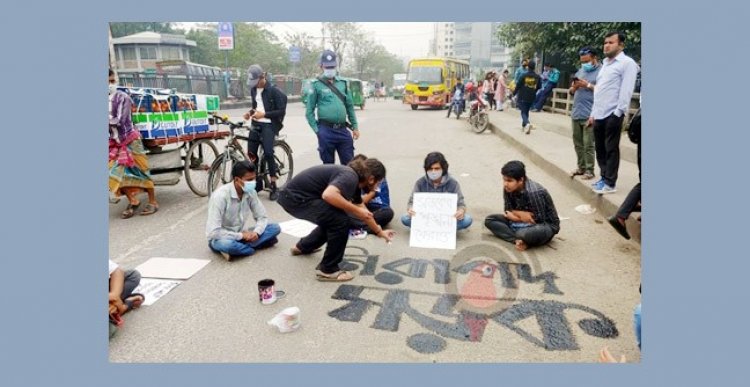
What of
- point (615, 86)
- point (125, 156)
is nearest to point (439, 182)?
point (615, 86)

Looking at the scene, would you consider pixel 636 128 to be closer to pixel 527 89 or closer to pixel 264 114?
pixel 264 114

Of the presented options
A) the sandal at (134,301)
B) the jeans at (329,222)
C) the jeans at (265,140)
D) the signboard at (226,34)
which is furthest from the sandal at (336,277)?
the jeans at (265,140)

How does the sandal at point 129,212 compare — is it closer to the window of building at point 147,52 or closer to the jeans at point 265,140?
the jeans at point 265,140

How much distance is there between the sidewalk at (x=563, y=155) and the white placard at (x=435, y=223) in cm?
174

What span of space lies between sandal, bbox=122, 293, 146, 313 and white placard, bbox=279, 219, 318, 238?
163cm

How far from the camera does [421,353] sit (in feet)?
8.61

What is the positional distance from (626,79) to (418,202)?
8.15ft

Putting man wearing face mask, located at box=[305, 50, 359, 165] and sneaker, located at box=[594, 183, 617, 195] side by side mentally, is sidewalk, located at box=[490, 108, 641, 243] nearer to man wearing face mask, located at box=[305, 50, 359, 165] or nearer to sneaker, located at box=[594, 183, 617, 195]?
sneaker, located at box=[594, 183, 617, 195]

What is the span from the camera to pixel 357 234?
457cm

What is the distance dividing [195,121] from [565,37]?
10.7 meters

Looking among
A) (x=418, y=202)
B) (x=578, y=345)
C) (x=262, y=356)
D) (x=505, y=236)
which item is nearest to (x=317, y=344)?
(x=262, y=356)

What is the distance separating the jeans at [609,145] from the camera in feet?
16.1

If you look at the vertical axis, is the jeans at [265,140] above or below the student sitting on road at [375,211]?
above

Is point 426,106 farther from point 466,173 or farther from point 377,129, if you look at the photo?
point 466,173
